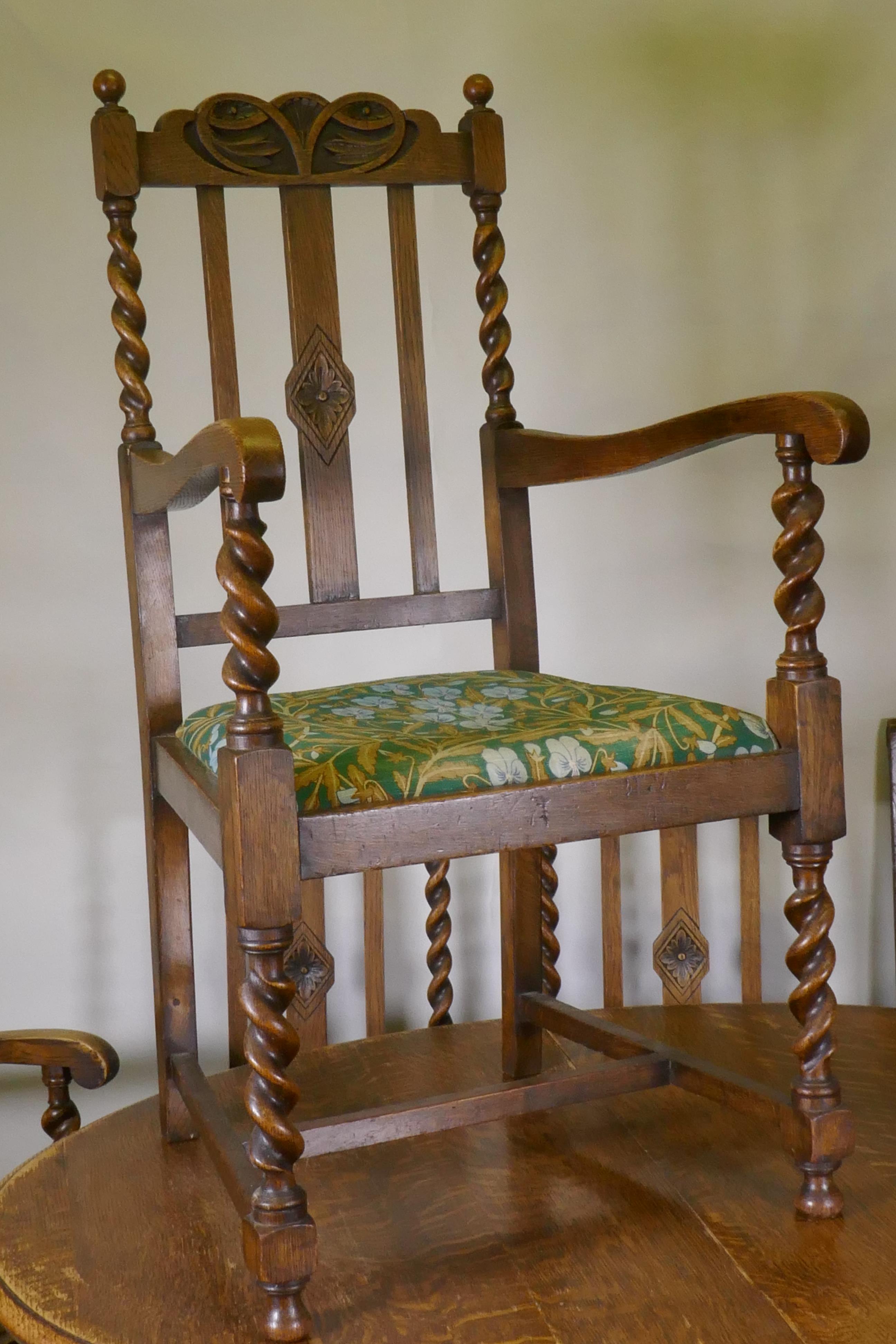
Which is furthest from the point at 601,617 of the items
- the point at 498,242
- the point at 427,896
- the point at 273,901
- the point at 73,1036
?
the point at 273,901

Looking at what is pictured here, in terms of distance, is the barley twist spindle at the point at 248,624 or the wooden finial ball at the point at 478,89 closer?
the barley twist spindle at the point at 248,624

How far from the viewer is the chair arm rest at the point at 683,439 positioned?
0.92m

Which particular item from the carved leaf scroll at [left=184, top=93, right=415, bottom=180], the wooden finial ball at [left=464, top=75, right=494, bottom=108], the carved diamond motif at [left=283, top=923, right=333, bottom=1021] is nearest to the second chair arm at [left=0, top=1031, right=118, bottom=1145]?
the carved diamond motif at [left=283, top=923, right=333, bottom=1021]

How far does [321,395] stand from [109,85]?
1.05 ft

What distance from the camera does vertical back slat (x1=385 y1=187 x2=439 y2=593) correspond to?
133cm

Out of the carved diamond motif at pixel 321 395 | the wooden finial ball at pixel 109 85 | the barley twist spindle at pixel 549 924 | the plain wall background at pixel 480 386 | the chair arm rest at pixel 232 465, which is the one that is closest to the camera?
the chair arm rest at pixel 232 465

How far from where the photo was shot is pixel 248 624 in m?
0.84

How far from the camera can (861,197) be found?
177 centimetres

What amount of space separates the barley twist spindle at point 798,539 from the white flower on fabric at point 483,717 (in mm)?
223

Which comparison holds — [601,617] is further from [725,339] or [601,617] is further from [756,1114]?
[756,1114]

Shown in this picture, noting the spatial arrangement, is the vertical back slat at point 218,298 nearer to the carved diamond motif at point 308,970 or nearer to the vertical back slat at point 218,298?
the vertical back slat at point 218,298

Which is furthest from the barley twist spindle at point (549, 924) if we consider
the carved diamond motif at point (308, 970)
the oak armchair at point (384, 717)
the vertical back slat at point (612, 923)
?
the carved diamond motif at point (308, 970)

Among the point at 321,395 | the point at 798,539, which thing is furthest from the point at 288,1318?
the point at 321,395

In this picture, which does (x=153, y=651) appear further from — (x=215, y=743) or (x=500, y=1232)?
(x=500, y=1232)
